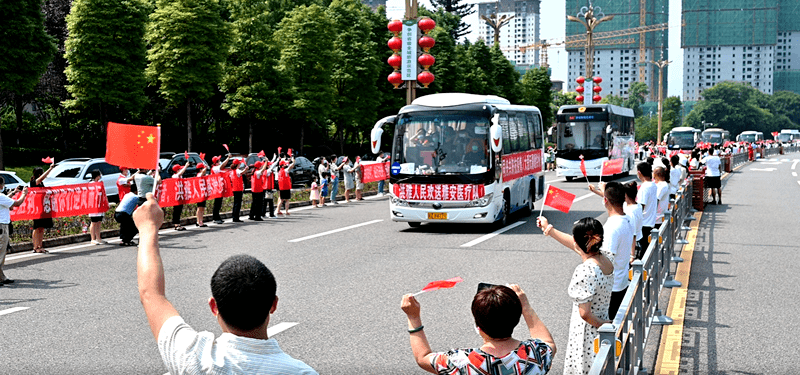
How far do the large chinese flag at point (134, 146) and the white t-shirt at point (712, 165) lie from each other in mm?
22115

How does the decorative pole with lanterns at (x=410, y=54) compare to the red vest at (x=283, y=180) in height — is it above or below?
above

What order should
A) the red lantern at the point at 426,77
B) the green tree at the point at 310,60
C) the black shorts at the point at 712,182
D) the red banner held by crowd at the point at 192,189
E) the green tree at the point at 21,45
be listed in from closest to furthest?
1. the red banner held by crowd at the point at 192,189
2. the red lantern at the point at 426,77
3. the black shorts at the point at 712,182
4. the green tree at the point at 21,45
5. the green tree at the point at 310,60

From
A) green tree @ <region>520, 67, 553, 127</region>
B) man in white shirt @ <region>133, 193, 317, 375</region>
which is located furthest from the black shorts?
green tree @ <region>520, 67, 553, 127</region>

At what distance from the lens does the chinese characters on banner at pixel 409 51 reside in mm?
25203

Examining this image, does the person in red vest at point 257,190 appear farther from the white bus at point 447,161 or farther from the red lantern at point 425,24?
the red lantern at point 425,24

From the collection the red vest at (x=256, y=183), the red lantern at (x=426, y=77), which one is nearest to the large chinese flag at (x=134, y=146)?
the red vest at (x=256, y=183)

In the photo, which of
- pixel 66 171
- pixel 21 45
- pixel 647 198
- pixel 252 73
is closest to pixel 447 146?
pixel 647 198

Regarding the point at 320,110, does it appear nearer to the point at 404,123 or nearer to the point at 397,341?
the point at 404,123

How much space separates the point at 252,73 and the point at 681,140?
38487mm

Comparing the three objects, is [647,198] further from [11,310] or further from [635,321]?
[11,310]

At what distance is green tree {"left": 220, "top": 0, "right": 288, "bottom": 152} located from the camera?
4756cm

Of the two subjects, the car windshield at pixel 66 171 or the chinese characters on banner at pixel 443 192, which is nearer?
the chinese characters on banner at pixel 443 192

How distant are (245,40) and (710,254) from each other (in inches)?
1480

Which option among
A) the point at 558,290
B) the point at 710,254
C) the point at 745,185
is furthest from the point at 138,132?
the point at 745,185
